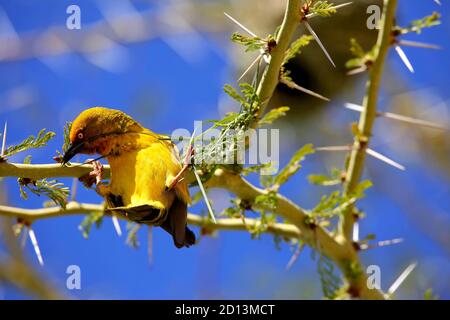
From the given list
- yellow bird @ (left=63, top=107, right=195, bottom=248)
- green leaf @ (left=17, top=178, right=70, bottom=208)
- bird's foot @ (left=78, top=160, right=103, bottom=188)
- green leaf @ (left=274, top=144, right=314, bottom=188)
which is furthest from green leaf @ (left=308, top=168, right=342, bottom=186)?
green leaf @ (left=17, top=178, right=70, bottom=208)

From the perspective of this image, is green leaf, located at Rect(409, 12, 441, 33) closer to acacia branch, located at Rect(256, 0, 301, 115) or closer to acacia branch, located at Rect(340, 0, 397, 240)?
acacia branch, located at Rect(340, 0, 397, 240)

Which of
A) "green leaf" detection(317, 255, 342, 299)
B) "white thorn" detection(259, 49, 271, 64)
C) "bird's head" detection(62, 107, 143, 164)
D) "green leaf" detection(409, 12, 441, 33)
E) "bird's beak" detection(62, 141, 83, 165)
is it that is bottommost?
"green leaf" detection(317, 255, 342, 299)

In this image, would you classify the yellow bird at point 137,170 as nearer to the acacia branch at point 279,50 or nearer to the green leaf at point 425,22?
the acacia branch at point 279,50

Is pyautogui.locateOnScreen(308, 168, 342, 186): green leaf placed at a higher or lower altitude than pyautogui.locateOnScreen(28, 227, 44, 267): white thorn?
higher

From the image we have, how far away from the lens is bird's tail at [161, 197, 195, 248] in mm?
2426

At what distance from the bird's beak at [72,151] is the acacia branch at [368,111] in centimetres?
119

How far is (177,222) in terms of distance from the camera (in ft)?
7.99

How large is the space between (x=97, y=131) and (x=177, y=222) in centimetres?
52

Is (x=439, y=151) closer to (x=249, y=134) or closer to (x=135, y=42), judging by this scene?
(x=135, y=42)

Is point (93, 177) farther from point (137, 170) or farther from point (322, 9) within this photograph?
point (322, 9)
